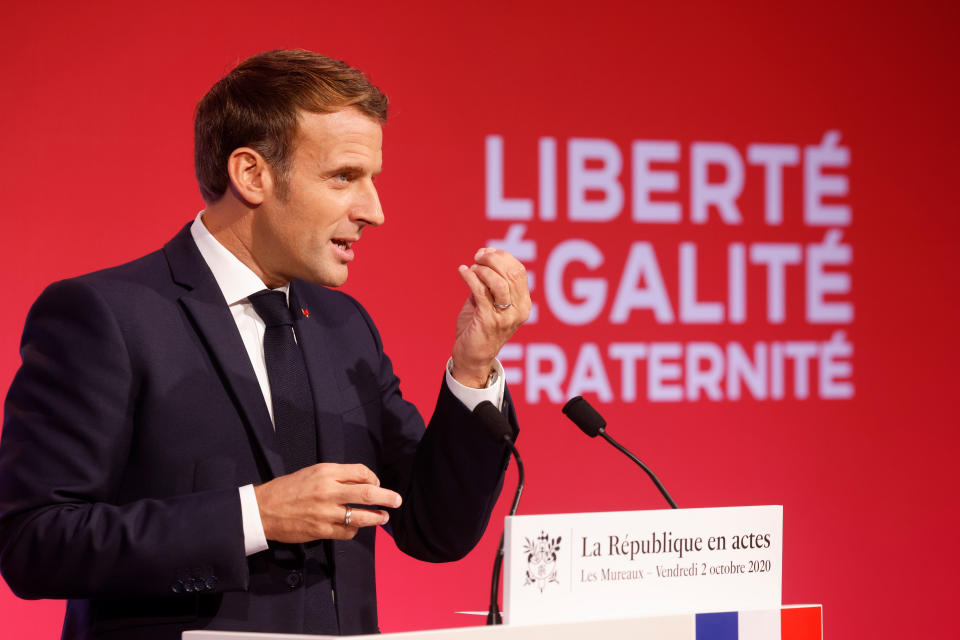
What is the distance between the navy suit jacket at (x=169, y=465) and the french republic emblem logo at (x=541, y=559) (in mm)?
405

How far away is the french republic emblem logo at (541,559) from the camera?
134cm

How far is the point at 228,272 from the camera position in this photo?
5.87ft

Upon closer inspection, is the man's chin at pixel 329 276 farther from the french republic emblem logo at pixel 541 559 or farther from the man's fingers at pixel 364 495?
the french republic emblem logo at pixel 541 559

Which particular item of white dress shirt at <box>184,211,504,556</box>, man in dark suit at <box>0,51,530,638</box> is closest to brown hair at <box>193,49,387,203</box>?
man in dark suit at <box>0,51,530,638</box>

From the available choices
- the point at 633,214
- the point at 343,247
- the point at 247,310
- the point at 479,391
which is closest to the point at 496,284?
the point at 479,391

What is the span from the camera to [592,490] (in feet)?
11.4

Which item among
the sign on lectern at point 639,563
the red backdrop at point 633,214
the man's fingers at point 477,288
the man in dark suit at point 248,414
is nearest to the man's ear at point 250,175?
the man in dark suit at point 248,414

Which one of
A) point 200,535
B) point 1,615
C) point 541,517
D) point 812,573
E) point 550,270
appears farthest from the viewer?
point 812,573

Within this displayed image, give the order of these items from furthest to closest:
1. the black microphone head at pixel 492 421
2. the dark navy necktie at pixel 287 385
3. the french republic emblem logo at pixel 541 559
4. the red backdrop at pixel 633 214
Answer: the red backdrop at pixel 633 214, the dark navy necktie at pixel 287 385, the black microphone head at pixel 492 421, the french republic emblem logo at pixel 541 559

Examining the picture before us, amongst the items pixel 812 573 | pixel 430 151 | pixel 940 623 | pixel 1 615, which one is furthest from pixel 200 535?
pixel 940 623

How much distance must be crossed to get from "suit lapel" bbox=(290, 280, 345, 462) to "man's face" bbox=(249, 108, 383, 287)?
0.32ft

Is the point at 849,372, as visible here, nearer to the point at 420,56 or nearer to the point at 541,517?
the point at 420,56

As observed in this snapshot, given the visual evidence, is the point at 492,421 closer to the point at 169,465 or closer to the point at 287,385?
the point at 287,385

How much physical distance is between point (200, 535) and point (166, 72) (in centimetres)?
188
